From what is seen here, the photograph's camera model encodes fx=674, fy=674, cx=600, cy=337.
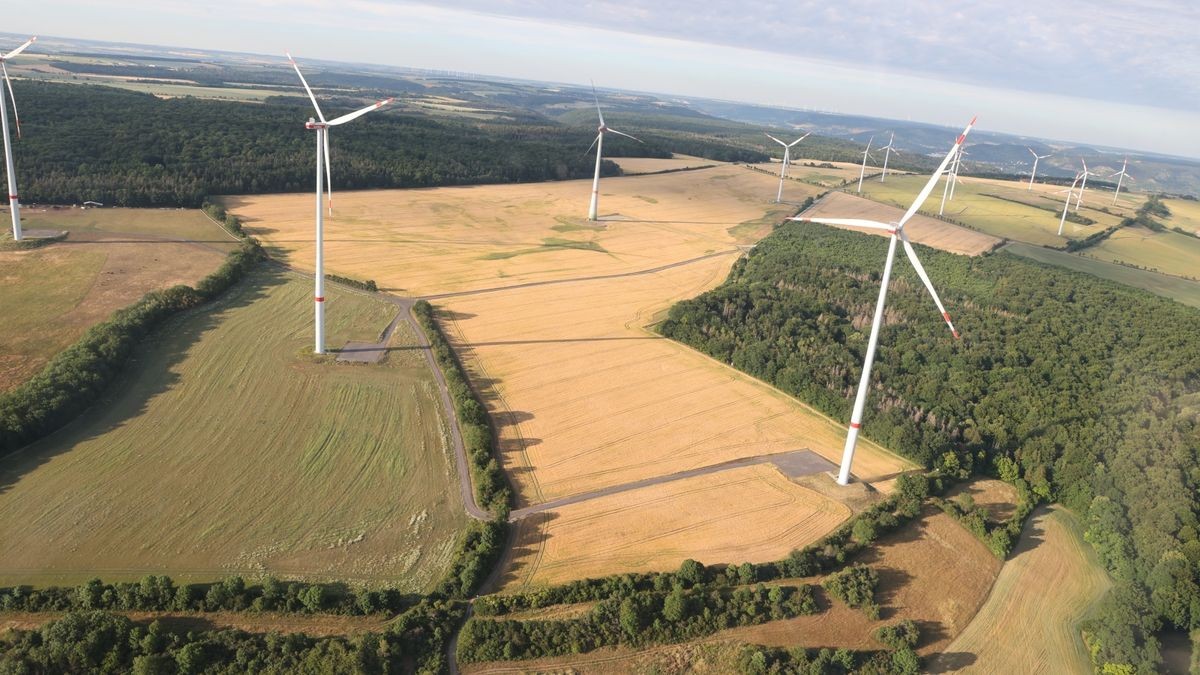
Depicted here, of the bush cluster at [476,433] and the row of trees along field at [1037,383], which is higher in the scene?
the row of trees along field at [1037,383]

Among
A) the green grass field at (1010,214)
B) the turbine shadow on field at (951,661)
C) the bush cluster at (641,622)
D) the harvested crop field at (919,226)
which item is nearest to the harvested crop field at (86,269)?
the bush cluster at (641,622)

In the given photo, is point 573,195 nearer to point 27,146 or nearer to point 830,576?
point 27,146

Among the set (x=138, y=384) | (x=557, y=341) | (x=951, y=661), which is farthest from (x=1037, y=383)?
(x=138, y=384)

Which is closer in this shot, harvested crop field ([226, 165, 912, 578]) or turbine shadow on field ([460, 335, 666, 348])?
harvested crop field ([226, 165, 912, 578])

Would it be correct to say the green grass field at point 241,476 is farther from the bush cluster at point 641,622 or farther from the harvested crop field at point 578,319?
the harvested crop field at point 578,319

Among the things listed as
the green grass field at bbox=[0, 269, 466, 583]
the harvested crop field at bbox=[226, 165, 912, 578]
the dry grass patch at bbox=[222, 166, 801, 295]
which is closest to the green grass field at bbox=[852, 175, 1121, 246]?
the dry grass patch at bbox=[222, 166, 801, 295]

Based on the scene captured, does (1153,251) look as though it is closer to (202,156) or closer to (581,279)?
(581,279)

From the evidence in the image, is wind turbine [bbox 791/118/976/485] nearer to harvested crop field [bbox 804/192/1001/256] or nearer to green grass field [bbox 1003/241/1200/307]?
green grass field [bbox 1003/241/1200/307]
